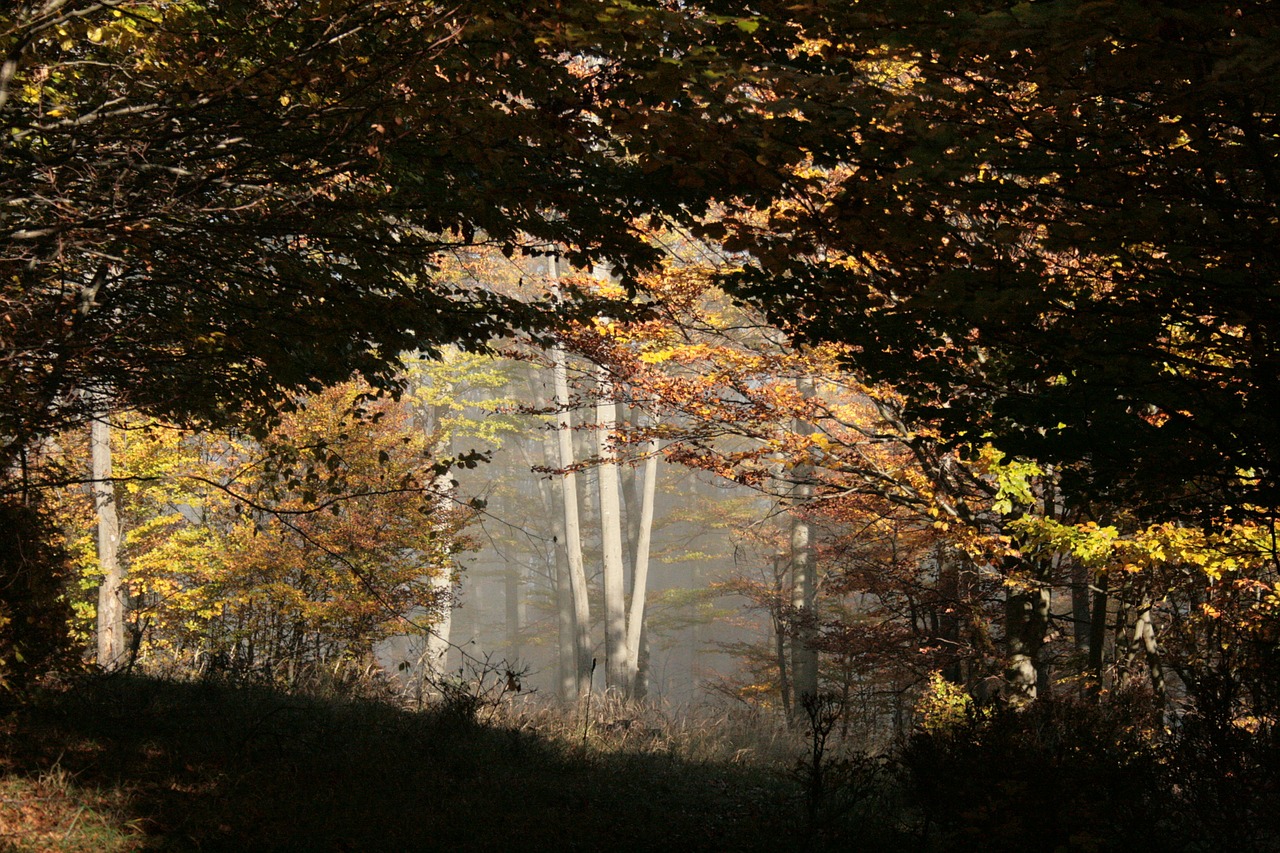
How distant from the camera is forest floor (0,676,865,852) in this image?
18.5 feet

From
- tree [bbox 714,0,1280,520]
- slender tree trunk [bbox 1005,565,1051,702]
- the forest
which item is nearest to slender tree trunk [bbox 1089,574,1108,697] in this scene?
the forest

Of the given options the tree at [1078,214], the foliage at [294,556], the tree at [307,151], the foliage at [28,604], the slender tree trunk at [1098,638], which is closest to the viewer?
the tree at [1078,214]

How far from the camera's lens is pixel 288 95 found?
5.56m

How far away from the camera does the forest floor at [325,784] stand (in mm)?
5652

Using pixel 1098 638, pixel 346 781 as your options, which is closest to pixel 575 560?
pixel 1098 638

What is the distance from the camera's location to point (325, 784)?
6664 millimetres

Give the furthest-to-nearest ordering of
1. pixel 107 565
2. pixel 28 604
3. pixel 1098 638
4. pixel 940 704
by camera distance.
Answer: pixel 107 565 → pixel 940 704 → pixel 1098 638 → pixel 28 604

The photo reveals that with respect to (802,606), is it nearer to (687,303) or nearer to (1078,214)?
(687,303)

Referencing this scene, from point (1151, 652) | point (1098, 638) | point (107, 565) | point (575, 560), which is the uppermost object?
point (575, 560)

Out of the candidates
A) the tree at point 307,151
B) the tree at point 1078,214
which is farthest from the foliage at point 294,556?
the tree at point 1078,214

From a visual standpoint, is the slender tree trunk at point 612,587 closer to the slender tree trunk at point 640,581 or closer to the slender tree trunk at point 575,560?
the slender tree trunk at point 640,581

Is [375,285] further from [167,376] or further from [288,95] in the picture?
[167,376]

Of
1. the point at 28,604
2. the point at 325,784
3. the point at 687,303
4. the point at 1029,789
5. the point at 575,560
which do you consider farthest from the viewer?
the point at 575,560

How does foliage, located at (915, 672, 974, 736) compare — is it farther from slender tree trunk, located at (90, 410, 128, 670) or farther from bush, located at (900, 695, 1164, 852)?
slender tree trunk, located at (90, 410, 128, 670)
